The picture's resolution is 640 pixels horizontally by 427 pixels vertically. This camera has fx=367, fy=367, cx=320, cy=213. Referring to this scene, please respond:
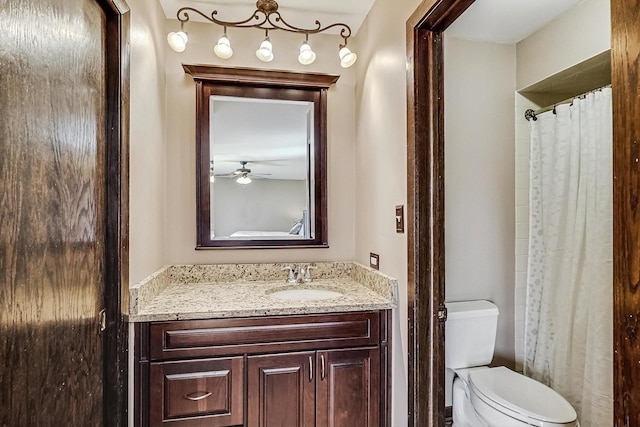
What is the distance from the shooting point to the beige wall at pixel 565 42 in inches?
73.8

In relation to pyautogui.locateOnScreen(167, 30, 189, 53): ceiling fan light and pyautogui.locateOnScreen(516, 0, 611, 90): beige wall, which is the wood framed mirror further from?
pyautogui.locateOnScreen(516, 0, 611, 90): beige wall

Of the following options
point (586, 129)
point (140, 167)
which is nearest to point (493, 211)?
point (586, 129)

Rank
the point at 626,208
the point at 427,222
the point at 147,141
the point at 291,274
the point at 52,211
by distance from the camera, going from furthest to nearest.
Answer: the point at 291,274 → the point at 147,141 → the point at 427,222 → the point at 52,211 → the point at 626,208

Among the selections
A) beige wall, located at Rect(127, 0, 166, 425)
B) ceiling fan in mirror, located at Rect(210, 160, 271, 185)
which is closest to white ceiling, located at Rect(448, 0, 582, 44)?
ceiling fan in mirror, located at Rect(210, 160, 271, 185)

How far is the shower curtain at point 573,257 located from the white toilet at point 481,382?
0.32m

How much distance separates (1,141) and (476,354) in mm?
2257

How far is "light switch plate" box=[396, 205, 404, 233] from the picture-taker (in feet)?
5.29

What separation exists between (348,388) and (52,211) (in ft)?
4.44

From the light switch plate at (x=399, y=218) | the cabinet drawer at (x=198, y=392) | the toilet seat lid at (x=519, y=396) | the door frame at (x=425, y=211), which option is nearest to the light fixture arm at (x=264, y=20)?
the door frame at (x=425, y=211)

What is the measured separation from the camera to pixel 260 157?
7.34 feet

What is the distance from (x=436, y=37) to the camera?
1.52 meters

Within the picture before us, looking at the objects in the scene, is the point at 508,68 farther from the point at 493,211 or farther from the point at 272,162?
the point at 272,162

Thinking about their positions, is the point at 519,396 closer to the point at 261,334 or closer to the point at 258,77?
the point at 261,334

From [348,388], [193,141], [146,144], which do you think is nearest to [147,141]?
[146,144]
